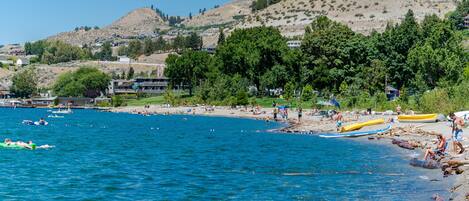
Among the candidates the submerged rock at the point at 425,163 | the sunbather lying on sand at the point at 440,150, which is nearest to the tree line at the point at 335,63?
the sunbather lying on sand at the point at 440,150

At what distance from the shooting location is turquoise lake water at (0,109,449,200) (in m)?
33.7

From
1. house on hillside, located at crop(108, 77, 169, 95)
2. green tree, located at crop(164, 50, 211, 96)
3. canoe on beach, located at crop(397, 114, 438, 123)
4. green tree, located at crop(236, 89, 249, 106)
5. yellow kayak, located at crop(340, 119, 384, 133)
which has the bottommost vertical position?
yellow kayak, located at crop(340, 119, 384, 133)

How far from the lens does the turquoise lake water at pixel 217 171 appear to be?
111 feet

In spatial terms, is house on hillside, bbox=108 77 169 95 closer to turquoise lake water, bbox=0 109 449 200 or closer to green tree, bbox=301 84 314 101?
green tree, bbox=301 84 314 101

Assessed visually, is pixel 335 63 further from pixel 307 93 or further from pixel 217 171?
pixel 217 171

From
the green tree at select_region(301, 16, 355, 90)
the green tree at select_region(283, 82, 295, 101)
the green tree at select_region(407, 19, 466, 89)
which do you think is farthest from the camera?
the green tree at select_region(283, 82, 295, 101)

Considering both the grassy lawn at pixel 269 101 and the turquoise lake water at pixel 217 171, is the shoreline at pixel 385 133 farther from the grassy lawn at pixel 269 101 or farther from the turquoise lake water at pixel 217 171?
the grassy lawn at pixel 269 101

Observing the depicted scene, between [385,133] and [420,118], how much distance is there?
5.51 m

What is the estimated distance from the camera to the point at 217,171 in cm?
4275

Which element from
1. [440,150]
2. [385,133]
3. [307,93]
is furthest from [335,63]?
[440,150]

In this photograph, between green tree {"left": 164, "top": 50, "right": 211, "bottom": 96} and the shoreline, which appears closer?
the shoreline

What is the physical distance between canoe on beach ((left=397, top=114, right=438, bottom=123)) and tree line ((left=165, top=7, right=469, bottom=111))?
16.2 meters

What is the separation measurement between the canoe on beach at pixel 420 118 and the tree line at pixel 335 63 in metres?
16.2

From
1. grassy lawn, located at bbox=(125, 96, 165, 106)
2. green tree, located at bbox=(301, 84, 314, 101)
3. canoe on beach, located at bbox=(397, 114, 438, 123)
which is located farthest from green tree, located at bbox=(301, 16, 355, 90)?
canoe on beach, located at bbox=(397, 114, 438, 123)
